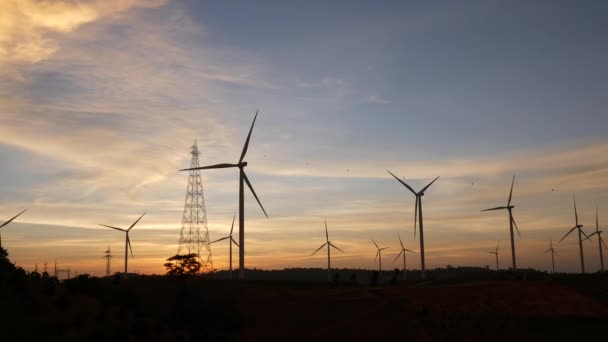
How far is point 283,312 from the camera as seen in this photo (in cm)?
5712

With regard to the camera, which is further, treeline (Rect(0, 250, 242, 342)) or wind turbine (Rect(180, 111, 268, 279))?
wind turbine (Rect(180, 111, 268, 279))

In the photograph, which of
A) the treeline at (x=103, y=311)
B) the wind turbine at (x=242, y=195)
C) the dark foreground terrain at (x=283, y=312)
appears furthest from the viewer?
the wind turbine at (x=242, y=195)

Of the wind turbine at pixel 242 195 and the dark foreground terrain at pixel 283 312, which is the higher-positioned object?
the wind turbine at pixel 242 195

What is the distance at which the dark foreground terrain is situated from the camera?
1757 inches

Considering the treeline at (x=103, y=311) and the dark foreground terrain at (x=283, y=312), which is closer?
the treeline at (x=103, y=311)

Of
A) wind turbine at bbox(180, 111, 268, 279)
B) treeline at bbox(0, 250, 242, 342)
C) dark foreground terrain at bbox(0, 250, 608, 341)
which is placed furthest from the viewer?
wind turbine at bbox(180, 111, 268, 279)

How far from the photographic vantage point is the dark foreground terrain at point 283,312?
44625 mm

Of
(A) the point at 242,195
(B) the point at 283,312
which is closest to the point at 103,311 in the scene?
Result: (B) the point at 283,312

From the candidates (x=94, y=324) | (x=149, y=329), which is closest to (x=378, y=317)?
(x=149, y=329)

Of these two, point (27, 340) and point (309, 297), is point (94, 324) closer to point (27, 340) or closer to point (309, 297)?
point (27, 340)

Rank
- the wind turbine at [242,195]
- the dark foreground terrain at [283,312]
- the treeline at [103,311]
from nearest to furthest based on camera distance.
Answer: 1. the treeline at [103,311]
2. the dark foreground terrain at [283,312]
3. the wind turbine at [242,195]

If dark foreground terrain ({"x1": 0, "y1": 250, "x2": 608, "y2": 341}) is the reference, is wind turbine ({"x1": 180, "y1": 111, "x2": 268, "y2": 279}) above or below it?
above

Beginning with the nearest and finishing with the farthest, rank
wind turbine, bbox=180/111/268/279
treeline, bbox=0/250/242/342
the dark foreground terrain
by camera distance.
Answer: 1. treeline, bbox=0/250/242/342
2. the dark foreground terrain
3. wind turbine, bbox=180/111/268/279

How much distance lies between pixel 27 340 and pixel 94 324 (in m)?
6.34
